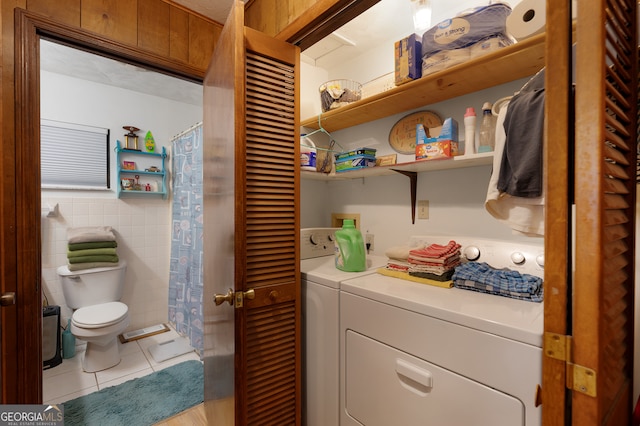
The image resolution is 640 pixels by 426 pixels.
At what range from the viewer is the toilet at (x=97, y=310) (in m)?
2.19

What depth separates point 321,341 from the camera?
1324mm

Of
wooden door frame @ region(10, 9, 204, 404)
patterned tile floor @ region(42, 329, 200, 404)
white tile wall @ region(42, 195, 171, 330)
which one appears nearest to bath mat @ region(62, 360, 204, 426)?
patterned tile floor @ region(42, 329, 200, 404)

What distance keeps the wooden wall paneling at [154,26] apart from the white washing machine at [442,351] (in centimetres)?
160

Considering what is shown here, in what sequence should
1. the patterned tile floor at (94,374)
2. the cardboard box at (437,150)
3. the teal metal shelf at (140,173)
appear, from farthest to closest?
the teal metal shelf at (140,173) → the patterned tile floor at (94,374) → the cardboard box at (437,150)

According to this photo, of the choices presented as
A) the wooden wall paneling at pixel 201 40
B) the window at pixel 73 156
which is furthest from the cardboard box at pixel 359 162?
the window at pixel 73 156

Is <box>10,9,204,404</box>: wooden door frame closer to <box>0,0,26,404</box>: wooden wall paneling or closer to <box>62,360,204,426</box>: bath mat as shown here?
<box>0,0,26,404</box>: wooden wall paneling

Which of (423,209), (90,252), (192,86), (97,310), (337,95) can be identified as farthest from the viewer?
(192,86)

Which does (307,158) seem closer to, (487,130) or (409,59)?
(409,59)

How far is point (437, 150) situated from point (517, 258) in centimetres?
56

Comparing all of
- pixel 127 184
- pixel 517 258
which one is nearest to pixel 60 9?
pixel 127 184

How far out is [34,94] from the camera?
1.22 m

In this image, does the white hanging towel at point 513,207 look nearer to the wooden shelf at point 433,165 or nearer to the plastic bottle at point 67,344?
the wooden shelf at point 433,165

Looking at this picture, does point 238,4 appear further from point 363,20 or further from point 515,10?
point 515,10

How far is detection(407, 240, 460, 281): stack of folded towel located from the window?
302 centimetres
